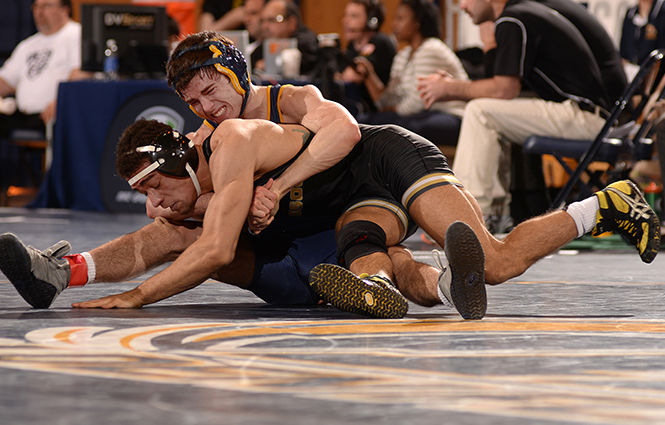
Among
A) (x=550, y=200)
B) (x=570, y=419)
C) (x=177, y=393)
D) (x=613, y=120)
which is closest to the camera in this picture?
(x=570, y=419)

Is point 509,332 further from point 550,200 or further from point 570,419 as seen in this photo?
point 550,200

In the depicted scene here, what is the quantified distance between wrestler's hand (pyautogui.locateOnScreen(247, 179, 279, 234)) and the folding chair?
8.45ft

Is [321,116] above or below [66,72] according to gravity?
above

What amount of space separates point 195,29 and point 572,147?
23.8 feet

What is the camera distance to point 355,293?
2.78 m

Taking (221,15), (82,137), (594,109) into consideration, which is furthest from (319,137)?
(221,15)

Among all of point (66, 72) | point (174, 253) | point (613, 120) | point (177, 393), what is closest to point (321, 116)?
point (174, 253)

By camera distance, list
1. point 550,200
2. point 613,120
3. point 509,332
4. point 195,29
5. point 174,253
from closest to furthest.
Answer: point 509,332
point 174,253
point 613,120
point 550,200
point 195,29

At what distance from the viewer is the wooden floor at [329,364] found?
1.71 metres

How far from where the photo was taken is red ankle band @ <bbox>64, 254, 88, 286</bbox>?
10.6 feet

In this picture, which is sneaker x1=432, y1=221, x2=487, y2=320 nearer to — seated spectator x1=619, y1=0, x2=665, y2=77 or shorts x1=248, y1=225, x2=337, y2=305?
shorts x1=248, y1=225, x2=337, y2=305

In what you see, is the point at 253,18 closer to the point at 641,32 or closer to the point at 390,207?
the point at 641,32

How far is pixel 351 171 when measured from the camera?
11.1 ft

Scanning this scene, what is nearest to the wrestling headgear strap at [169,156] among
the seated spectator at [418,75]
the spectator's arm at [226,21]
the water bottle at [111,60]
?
the seated spectator at [418,75]
